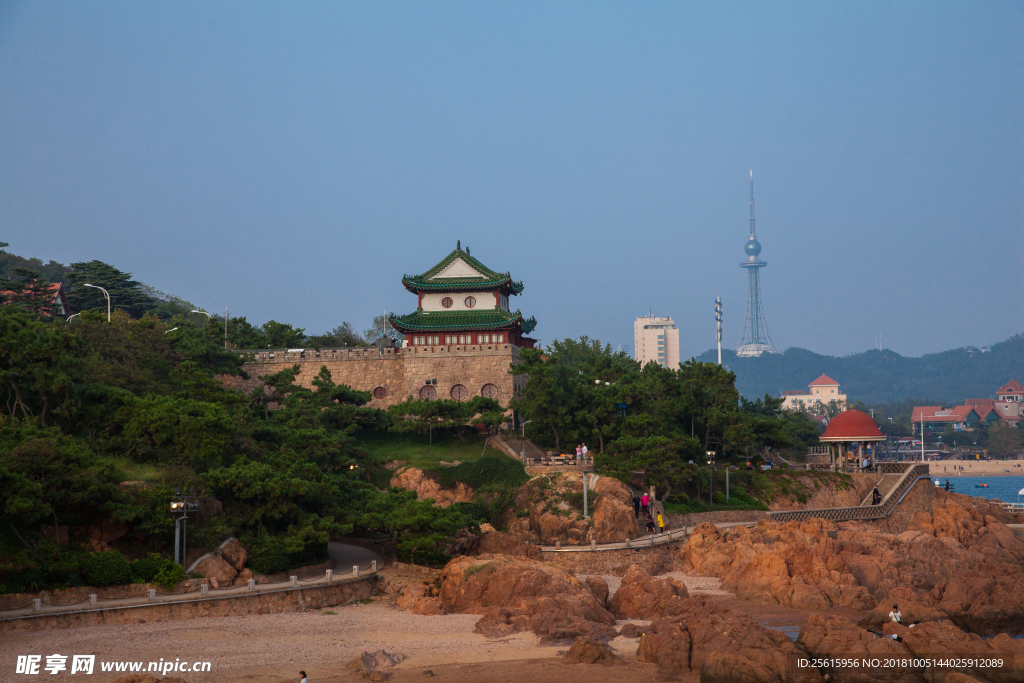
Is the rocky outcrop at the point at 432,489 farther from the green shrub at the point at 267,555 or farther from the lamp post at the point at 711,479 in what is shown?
the lamp post at the point at 711,479

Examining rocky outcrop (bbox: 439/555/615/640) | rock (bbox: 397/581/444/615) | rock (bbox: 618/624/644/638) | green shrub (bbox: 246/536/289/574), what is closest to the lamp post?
rocky outcrop (bbox: 439/555/615/640)

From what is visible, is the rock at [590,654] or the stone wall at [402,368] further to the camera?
the stone wall at [402,368]

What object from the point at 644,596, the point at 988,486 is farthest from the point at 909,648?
the point at 988,486

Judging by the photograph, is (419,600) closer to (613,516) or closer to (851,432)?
(613,516)

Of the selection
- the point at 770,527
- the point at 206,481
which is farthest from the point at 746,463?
the point at 206,481

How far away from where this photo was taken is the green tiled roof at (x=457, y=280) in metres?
52.2

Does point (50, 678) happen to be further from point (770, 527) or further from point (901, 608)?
point (770, 527)

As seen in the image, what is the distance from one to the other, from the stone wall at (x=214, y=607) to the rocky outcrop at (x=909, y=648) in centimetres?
1450

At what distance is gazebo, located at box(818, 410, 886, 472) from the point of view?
53156 millimetres

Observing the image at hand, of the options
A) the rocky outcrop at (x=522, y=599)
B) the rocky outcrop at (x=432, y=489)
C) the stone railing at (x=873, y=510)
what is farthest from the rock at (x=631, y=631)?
the stone railing at (x=873, y=510)

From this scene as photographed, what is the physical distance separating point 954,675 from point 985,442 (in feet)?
484

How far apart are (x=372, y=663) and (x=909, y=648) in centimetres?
1373

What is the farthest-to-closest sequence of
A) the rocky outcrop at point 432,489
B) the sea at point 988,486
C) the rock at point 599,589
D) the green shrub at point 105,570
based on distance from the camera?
the sea at point 988,486 → the rocky outcrop at point 432,489 → the rock at point 599,589 → the green shrub at point 105,570

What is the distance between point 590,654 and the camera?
75.3ft
